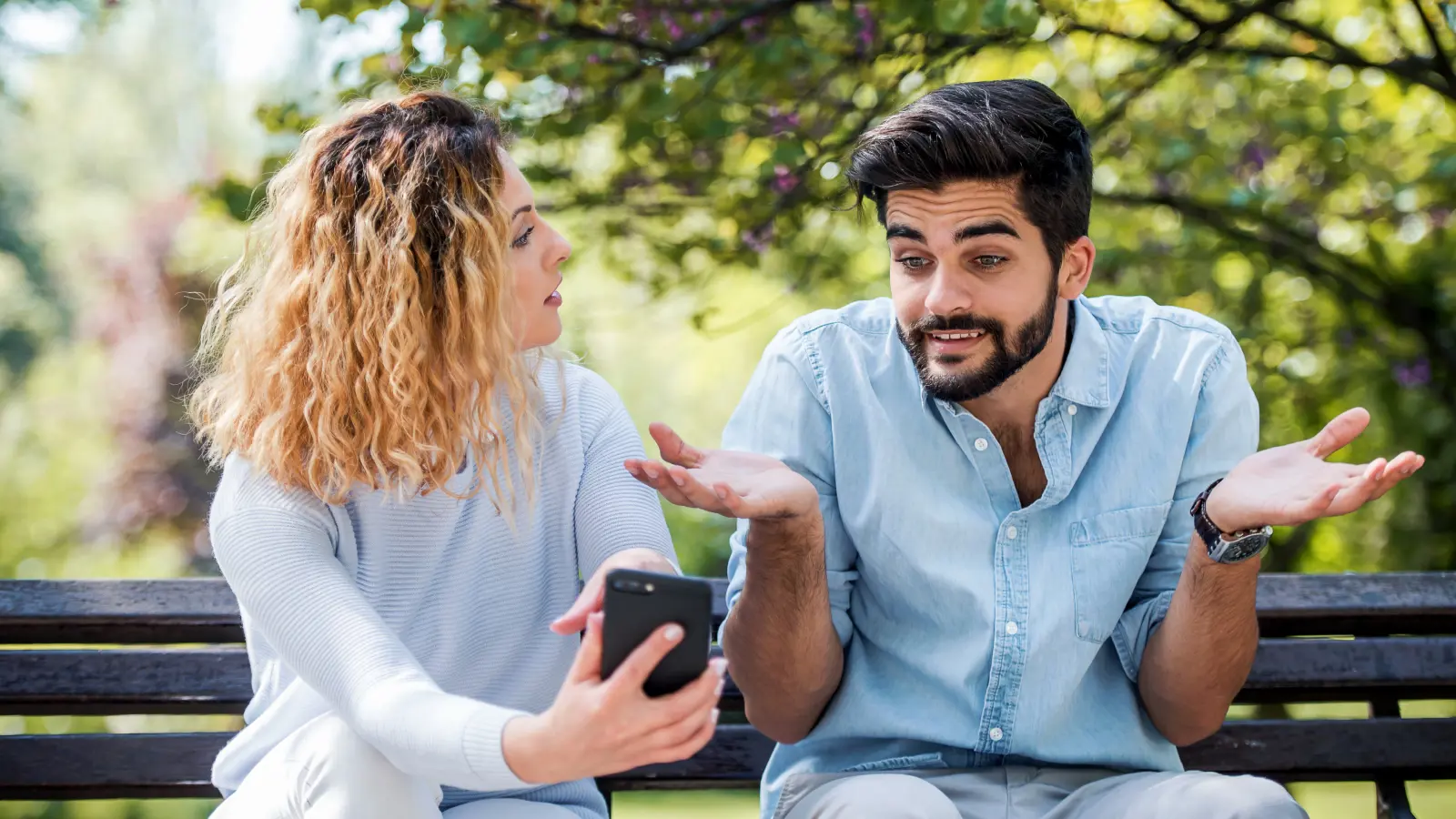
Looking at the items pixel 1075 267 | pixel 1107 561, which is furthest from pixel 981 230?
pixel 1107 561

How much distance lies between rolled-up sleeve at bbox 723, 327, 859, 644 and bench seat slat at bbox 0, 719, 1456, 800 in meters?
0.43

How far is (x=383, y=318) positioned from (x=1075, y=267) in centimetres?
102

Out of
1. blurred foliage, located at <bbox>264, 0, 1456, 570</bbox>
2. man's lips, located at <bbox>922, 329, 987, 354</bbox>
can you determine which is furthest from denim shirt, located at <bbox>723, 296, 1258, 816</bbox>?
blurred foliage, located at <bbox>264, 0, 1456, 570</bbox>

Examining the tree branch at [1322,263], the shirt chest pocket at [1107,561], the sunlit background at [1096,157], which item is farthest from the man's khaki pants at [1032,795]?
the tree branch at [1322,263]

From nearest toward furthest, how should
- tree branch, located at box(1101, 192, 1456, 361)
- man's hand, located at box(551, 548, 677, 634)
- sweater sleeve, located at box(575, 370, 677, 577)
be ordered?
man's hand, located at box(551, 548, 677, 634) < sweater sleeve, located at box(575, 370, 677, 577) < tree branch, located at box(1101, 192, 1456, 361)

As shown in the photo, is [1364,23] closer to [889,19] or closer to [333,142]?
[889,19]

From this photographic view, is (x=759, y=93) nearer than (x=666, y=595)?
No

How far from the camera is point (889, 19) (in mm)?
3043

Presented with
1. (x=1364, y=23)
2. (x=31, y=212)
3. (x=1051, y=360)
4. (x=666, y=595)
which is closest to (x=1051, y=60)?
(x=1364, y=23)

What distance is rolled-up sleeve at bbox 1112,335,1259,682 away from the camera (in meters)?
2.04

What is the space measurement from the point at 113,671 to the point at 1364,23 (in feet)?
12.7

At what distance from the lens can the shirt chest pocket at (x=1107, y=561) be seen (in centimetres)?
198

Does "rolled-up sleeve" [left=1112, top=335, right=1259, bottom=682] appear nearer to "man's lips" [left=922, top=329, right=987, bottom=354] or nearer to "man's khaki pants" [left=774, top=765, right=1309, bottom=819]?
"man's khaki pants" [left=774, top=765, right=1309, bottom=819]

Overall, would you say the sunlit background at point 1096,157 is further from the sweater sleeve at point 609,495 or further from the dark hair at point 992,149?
the sweater sleeve at point 609,495
